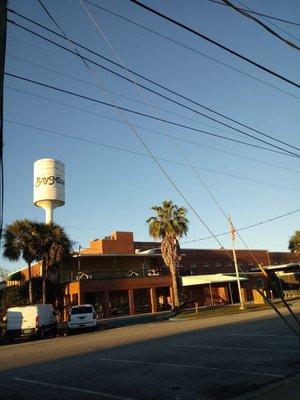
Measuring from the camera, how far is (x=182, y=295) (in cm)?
5272

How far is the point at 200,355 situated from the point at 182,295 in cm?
4015

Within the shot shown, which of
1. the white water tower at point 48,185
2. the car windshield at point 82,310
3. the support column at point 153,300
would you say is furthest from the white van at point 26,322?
the white water tower at point 48,185

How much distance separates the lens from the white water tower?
55.0 m

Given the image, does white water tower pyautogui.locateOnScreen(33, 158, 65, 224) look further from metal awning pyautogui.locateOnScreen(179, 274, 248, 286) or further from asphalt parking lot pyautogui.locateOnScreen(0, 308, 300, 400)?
asphalt parking lot pyautogui.locateOnScreen(0, 308, 300, 400)

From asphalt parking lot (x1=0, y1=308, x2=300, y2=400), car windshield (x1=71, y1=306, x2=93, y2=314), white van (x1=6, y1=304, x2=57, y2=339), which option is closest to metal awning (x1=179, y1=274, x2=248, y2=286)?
car windshield (x1=71, y1=306, x2=93, y2=314)

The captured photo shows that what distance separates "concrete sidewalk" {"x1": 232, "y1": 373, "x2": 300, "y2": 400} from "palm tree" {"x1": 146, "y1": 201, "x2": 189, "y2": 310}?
3627 cm

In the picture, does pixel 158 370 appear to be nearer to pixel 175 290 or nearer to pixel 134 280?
pixel 175 290

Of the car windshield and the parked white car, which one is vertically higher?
the car windshield

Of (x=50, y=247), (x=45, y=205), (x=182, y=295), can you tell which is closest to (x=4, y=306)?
(x=50, y=247)

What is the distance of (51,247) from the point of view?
39.1m

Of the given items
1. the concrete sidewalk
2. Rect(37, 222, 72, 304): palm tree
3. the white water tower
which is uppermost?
the white water tower

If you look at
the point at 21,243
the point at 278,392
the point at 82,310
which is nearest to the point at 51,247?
the point at 21,243

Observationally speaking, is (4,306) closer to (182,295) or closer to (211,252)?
(182,295)

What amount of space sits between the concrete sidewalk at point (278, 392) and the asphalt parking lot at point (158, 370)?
26 centimetres
